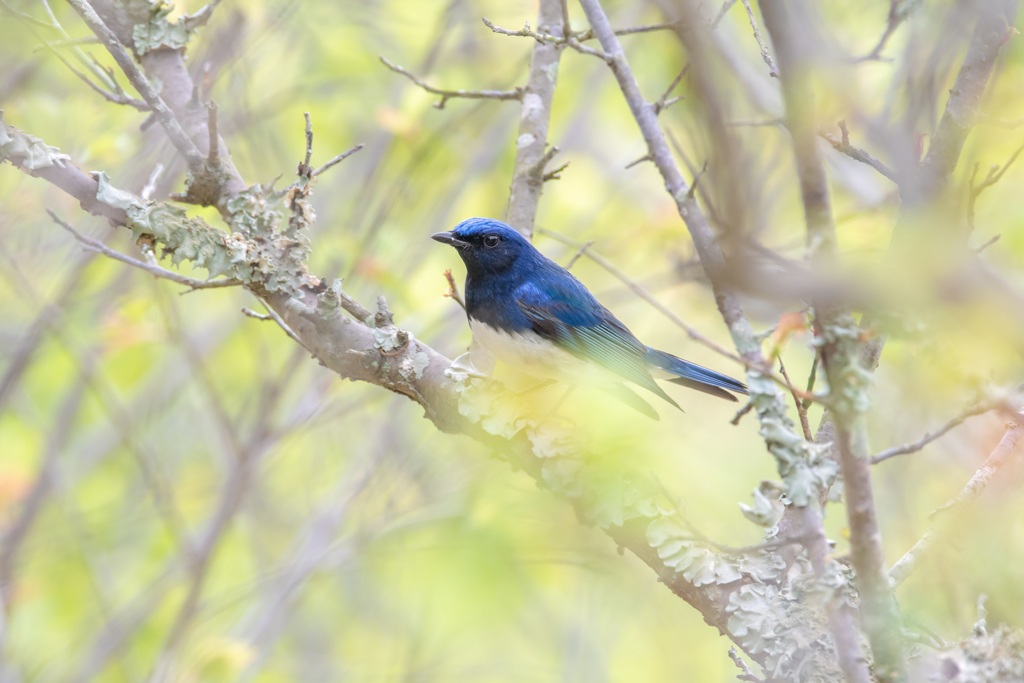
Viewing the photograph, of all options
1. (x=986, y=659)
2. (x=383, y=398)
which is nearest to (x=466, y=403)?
(x=986, y=659)

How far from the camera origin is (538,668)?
6.23 meters

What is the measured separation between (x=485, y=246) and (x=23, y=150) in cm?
219

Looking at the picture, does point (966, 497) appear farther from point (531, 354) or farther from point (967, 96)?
point (531, 354)

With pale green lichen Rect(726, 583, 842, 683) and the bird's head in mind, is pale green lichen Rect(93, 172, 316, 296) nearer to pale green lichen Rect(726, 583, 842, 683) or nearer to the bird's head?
the bird's head

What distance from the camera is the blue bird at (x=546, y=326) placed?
12.2 feet

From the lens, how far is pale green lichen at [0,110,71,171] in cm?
242

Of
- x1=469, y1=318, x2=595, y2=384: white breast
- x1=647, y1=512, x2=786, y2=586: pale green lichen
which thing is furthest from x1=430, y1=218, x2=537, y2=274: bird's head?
x1=647, y1=512, x2=786, y2=586: pale green lichen

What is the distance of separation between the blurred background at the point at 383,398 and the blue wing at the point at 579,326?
0.40 meters

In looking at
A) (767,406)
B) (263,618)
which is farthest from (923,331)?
(263,618)

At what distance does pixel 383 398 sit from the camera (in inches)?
232

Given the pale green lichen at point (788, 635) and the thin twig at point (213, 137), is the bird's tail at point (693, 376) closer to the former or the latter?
the pale green lichen at point (788, 635)

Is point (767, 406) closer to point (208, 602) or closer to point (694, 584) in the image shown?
point (694, 584)

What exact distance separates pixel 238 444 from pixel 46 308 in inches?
49.6

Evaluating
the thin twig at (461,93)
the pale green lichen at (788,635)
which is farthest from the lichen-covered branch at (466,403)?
the thin twig at (461,93)
